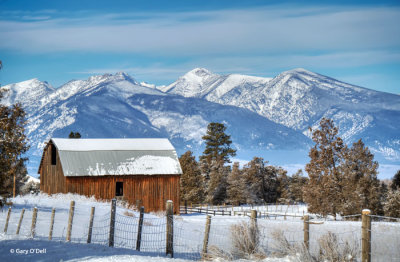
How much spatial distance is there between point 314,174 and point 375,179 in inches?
220

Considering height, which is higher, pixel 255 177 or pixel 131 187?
pixel 255 177

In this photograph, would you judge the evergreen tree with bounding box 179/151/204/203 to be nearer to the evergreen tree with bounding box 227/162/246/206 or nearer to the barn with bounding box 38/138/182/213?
the evergreen tree with bounding box 227/162/246/206

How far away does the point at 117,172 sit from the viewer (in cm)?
3844

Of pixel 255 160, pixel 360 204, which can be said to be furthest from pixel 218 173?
pixel 360 204

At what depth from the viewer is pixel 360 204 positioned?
117 feet

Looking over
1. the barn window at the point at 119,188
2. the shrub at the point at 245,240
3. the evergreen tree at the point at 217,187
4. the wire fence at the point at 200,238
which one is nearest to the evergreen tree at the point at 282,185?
the evergreen tree at the point at 217,187

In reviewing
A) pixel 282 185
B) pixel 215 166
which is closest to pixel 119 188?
pixel 215 166

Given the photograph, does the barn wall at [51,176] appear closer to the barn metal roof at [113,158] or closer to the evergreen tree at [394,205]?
the barn metal roof at [113,158]

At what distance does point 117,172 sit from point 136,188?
2054 mm

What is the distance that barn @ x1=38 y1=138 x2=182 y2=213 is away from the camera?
37.8 meters

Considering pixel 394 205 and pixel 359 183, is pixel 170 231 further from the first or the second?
pixel 394 205

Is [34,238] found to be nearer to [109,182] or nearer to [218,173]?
[109,182]

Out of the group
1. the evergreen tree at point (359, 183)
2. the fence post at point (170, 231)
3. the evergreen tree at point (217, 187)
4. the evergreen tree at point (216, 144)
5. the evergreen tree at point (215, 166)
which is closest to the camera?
the fence post at point (170, 231)

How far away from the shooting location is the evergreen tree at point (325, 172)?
3703 centimetres
